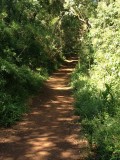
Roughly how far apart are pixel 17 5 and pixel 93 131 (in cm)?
1304

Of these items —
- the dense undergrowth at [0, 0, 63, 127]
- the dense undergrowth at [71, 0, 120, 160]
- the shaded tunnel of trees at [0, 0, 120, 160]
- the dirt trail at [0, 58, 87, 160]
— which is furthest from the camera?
the dense undergrowth at [0, 0, 63, 127]

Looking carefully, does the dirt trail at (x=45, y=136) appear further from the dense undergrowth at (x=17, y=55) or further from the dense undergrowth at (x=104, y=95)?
the dense undergrowth at (x=17, y=55)

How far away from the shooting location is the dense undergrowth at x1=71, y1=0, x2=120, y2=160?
7968mm

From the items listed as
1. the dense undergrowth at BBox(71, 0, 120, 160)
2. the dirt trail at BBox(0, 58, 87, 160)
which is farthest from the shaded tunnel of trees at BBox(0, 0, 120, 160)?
the dirt trail at BBox(0, 58, 87, 160)

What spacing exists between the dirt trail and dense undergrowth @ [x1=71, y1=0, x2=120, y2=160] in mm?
486

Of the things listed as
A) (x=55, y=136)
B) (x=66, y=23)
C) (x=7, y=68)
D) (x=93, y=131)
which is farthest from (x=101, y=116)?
(x=66, y=23)

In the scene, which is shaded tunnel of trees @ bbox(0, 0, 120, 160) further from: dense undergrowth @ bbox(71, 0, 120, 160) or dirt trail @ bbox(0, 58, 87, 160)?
dirt trail @ bbox(0, 58, 87, 160)

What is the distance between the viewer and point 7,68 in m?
14.6

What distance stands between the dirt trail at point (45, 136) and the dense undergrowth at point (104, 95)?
0.49 m

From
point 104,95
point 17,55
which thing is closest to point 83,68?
point 17,55

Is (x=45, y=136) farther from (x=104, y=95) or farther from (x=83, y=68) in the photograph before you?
(x=83, y=68)

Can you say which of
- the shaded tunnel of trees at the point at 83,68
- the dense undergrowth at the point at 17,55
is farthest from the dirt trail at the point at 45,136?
the dense undergrowth at the point at 17,55

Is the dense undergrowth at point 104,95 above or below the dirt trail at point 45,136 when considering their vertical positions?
above

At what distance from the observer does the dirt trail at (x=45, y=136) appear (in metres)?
8.86
